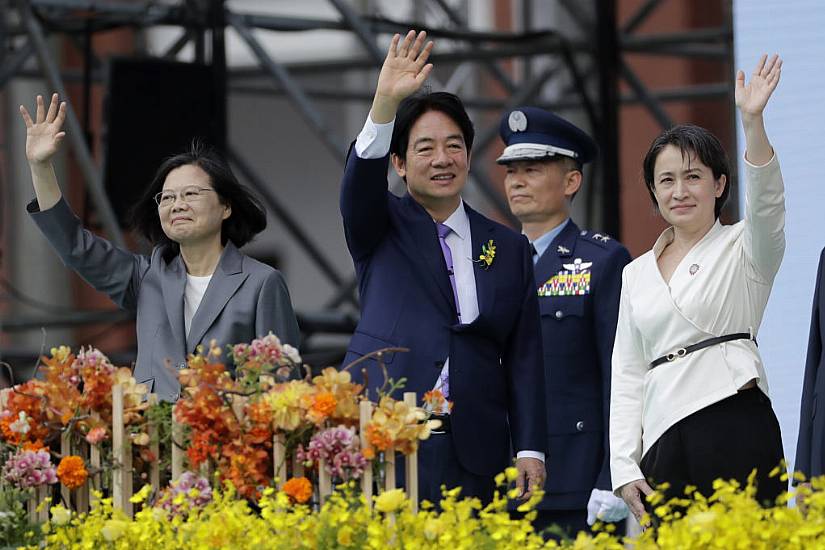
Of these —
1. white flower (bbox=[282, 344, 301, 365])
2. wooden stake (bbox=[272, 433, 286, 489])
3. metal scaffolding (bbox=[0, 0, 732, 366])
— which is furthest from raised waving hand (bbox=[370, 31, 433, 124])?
metal scaffolding (bbox=[0, 0, 732, 366])

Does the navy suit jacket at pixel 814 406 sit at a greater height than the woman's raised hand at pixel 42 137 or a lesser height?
lesser

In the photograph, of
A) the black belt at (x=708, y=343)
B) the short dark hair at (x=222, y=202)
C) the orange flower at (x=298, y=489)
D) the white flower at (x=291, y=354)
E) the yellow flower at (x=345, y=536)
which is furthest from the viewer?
the short dark hair at (x=222, y=202)

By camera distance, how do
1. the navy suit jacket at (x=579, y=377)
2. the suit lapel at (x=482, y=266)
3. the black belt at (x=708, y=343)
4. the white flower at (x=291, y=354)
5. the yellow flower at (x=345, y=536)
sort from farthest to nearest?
the navy suit jacket at (x=579, y=377)
the suit lapel at (x=482, y=266)
the black belt at (x=708, y=343)
the white flower at (x=291, y=354)
the yellow flower at (x=345, y=536)

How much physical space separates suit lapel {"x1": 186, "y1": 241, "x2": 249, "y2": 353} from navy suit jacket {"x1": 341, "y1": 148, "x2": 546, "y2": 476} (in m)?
0.39

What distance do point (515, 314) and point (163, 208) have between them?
1.00 metres

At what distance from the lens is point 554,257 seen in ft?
16.5

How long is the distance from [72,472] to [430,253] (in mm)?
1039

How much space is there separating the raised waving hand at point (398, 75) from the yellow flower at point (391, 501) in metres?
1.02

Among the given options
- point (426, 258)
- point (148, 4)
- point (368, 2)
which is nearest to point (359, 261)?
point (426, 258)

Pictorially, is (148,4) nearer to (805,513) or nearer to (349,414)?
(349,414)

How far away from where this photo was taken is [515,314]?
441 centimetres

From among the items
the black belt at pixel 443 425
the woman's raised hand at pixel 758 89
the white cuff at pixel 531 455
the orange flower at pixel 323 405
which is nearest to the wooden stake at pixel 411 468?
the orange flower at pixel 323 405

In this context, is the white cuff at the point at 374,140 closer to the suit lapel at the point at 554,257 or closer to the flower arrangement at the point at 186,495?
the flower arrangement at the point at 186,495

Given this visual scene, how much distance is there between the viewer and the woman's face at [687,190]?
412 centimetres
